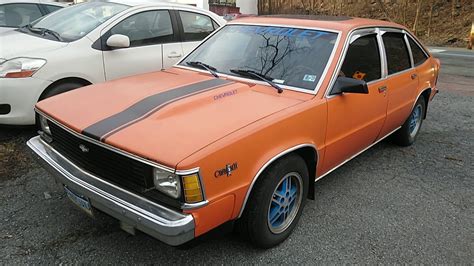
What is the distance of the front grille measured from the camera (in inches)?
89.0

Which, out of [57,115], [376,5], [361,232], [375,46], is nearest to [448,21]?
[376,5]

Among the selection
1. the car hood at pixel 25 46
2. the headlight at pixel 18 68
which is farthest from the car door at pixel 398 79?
the headlight at pixel 18 68

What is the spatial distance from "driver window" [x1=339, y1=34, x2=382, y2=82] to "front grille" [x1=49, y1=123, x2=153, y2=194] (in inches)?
75.2

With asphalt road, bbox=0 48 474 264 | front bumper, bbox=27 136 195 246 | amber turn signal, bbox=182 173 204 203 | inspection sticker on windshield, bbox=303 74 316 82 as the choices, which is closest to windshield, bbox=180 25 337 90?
inspection sticker on windshield, bbox=303 74 316 82

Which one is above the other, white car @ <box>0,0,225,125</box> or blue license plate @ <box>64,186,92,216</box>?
white car @ <box>0,0,225,125</box>

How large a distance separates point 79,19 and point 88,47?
705mm

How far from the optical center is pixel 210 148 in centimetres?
221

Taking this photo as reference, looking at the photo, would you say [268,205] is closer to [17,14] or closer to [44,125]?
[44,125]

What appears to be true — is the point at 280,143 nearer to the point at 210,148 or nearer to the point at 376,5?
the point at 210,148

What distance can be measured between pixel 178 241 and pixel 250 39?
2.16 m

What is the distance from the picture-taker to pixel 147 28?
5207mm

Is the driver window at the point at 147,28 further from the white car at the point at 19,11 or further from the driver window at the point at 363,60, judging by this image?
the white car at the point at 19,11

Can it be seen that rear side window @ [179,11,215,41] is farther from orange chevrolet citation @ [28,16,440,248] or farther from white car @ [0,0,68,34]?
white car @ [0,0,68,34]

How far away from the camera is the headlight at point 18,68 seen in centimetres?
417
